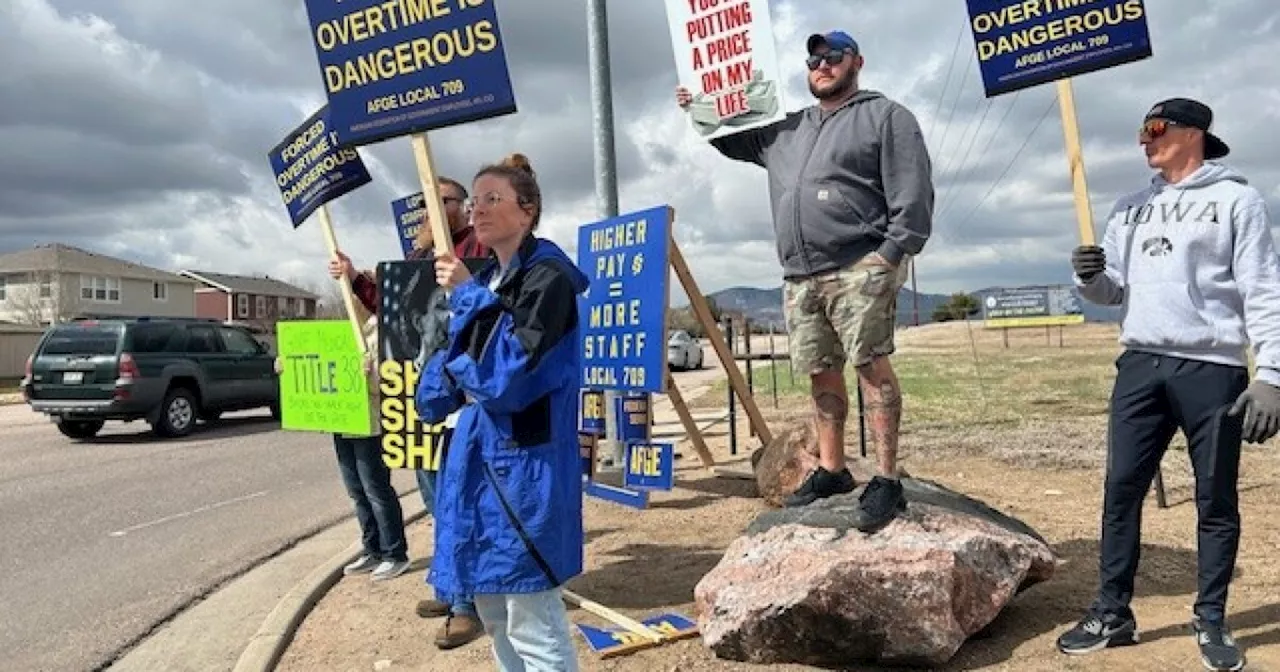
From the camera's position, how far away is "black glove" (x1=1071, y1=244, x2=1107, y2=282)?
363cm

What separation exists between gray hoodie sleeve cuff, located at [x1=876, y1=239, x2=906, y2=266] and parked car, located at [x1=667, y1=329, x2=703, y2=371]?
95.4 ft

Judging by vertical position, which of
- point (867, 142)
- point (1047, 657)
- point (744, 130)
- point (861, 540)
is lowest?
point (1047, 657)

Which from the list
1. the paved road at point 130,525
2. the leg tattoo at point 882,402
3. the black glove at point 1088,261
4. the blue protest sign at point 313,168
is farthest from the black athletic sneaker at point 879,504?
the paved road at point 130,525

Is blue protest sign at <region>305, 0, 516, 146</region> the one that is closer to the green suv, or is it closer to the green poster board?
the green poster board

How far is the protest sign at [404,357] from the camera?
4449mm

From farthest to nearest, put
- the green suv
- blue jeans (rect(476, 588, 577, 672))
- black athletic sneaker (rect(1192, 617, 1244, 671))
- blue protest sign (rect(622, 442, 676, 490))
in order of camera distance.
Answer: the green suv, blue protest sign (rect(622, 442, 676, 490)), black athletic sneaker (rect(1192, 617, 1244, 671)), blue jeans (rect(476, 588, 577, 672))

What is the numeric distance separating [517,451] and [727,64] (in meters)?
3.29

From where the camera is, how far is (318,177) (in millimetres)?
5609

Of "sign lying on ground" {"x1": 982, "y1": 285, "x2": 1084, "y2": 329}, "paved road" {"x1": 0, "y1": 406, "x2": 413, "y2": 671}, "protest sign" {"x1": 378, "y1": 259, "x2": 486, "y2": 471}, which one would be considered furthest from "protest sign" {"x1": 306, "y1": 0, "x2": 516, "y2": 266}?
"sign lying on ground" {"x1": 982, "y1": 285, "x2": 1084, "y2": 329}

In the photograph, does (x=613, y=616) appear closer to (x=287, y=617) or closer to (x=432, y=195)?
(x=287, y=617)

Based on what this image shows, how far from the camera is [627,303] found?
6.23m

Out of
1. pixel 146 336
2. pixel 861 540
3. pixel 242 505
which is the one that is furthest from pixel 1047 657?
pixel 146 336

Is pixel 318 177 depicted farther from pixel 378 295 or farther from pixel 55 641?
pixel 55 641

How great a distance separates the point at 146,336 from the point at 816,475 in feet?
43.8
